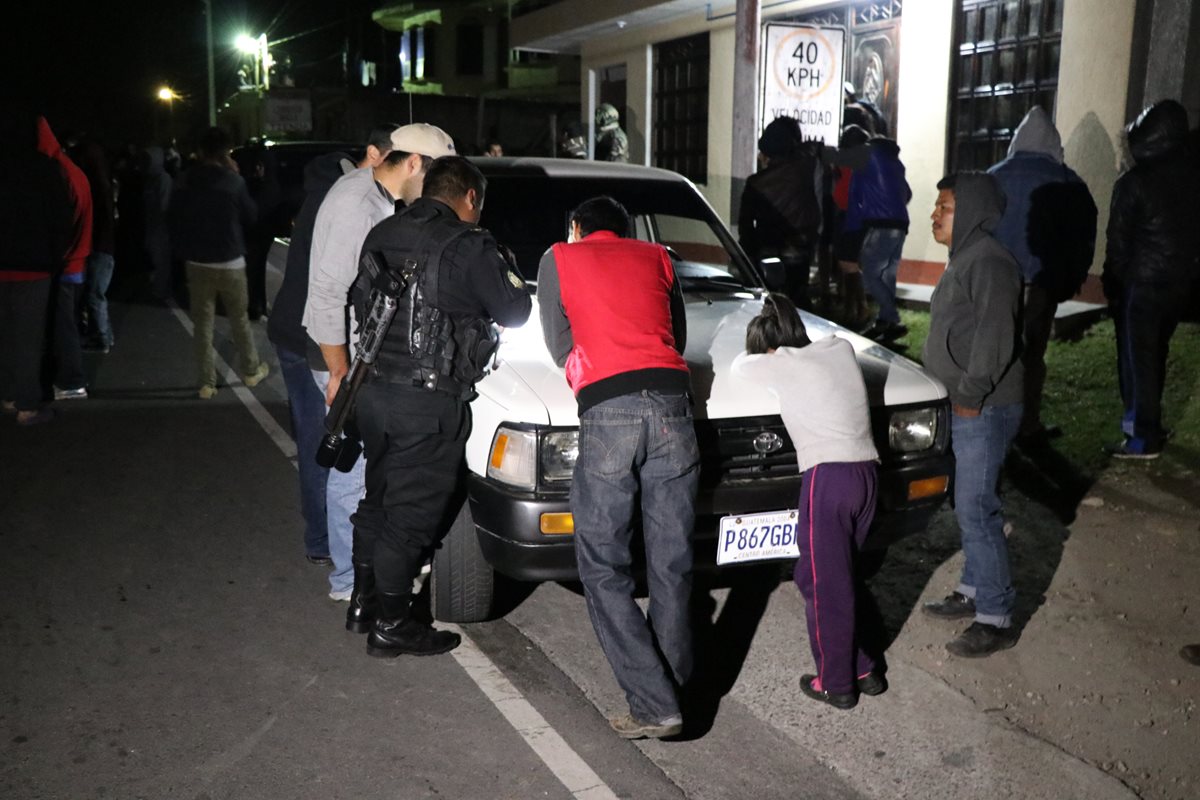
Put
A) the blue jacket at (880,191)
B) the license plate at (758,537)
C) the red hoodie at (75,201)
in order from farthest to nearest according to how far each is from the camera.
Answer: the blue jacket at (880,191), the red hoodie at (75,201), the license plate at (758,537)

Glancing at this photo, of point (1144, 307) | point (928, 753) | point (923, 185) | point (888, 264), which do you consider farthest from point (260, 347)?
point (928, 753)

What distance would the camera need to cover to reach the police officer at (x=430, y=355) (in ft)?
13.3

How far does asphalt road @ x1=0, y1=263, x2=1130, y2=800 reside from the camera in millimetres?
3562

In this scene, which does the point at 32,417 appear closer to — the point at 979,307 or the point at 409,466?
the point at 409,466

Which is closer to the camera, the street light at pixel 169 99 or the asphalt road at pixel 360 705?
the asphalt road at pixel 360 705

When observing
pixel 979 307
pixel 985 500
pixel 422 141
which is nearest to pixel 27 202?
pixel 422 141

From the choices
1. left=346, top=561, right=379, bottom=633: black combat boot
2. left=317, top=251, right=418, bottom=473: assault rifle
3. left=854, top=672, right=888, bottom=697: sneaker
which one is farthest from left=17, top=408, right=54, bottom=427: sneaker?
left=854, top=672, right=888, bottom=697: sneaker

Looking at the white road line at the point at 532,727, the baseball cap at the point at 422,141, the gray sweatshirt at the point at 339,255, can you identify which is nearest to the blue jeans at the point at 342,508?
the gray sweatshirt at the point at 339,255

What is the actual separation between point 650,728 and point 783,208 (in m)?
5.64

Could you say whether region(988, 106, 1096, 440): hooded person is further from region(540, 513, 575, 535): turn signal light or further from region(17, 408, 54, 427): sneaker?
region(17, 408, 54, 427): sneaker

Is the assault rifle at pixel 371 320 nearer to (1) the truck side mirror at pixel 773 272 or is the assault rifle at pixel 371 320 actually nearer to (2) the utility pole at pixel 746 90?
(1) the truck side mirror at pixel 773 272

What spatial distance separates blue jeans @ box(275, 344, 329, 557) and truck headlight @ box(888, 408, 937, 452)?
2422 mm

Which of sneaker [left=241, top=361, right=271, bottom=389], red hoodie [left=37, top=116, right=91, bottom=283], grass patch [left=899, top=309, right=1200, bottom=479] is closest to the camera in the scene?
grass patch [left=899, top=309, right=1200, bottom=479]

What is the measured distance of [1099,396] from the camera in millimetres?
8453
